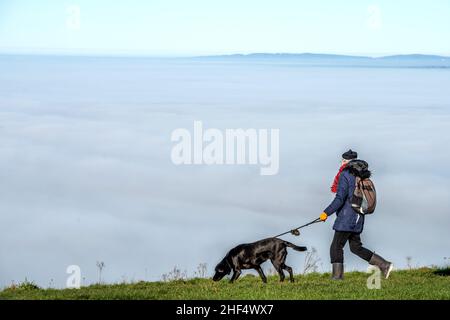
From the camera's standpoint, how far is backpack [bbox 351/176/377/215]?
1784 centimetres

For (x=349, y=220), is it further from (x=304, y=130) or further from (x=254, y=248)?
(x=304, y=130)

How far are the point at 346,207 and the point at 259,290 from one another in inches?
91.5

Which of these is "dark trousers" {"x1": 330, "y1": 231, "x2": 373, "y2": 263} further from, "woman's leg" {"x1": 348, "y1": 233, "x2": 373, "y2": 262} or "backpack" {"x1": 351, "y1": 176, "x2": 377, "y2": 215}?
"backpack" {"x1": 351, "y1": 176, "x2": 377, "y2": 215}

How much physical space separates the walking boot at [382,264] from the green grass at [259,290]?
19 cm

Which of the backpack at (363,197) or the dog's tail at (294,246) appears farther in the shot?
the dog's tail at (294,246)

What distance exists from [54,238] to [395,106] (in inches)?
3789

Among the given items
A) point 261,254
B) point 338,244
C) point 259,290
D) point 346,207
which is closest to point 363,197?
point 346,207

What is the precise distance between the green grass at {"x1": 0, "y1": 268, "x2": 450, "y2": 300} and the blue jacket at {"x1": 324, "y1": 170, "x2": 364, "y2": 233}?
1045mm

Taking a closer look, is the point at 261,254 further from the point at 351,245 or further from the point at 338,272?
the point at 351,245

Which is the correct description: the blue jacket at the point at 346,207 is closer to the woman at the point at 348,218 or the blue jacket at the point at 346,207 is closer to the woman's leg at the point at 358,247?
the woman at the point at 348,218

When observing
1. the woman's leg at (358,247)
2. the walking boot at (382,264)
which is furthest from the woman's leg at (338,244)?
the walking boot at (382,264)

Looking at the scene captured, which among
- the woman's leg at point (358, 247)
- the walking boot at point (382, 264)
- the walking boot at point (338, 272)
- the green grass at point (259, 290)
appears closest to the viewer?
the green grass at point (259, 290)

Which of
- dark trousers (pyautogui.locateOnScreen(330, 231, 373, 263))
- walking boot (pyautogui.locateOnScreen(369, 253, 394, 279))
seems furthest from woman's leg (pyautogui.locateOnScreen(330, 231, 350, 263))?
walking boot (pyautogui.locateOnScreen(369, 253, 394, 279))

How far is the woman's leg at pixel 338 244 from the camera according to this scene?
18312 mm
